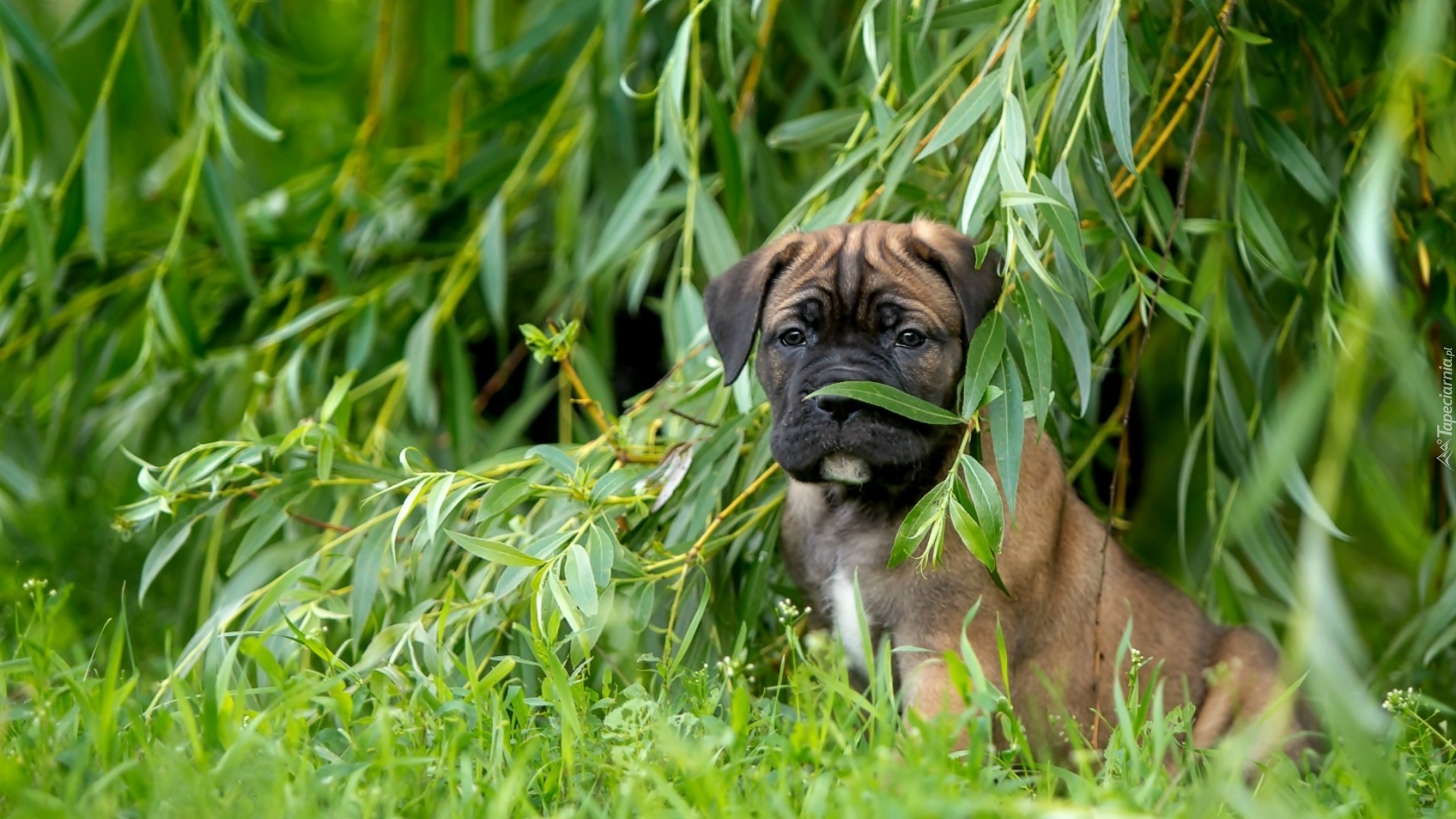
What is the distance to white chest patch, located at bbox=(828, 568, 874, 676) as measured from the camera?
3854 millimetres

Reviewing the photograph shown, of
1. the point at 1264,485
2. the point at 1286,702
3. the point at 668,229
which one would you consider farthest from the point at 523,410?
the point at 1264,485

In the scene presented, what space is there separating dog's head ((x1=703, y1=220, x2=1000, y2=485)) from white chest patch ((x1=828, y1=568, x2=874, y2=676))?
0.31 metres

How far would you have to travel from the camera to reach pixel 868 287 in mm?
3705

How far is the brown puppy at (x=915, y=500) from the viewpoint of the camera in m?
Answer: 3.62

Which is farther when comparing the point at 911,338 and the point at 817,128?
the point at 817,128

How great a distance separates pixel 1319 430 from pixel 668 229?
7.79 feet

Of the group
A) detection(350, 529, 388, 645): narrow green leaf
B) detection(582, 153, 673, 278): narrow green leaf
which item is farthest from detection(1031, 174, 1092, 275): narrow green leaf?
detection(350, 529, 388, 645): narrow green leaf

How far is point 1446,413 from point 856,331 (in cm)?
204

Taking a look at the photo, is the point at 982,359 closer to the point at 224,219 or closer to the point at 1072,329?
the point at 1072,329

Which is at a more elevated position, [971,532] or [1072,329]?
[1072,329]

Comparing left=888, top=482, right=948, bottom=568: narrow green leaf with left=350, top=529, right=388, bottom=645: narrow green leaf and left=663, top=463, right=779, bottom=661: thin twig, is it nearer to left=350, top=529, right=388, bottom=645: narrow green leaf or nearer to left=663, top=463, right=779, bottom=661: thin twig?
left=663, top=463, right=779, bottom=661: thin twig

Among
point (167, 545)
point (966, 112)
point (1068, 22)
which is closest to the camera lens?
point (1068, 22)

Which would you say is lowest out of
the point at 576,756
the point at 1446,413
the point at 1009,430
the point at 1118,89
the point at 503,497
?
the point at 576,756

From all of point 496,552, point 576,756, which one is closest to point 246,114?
point 496,552
